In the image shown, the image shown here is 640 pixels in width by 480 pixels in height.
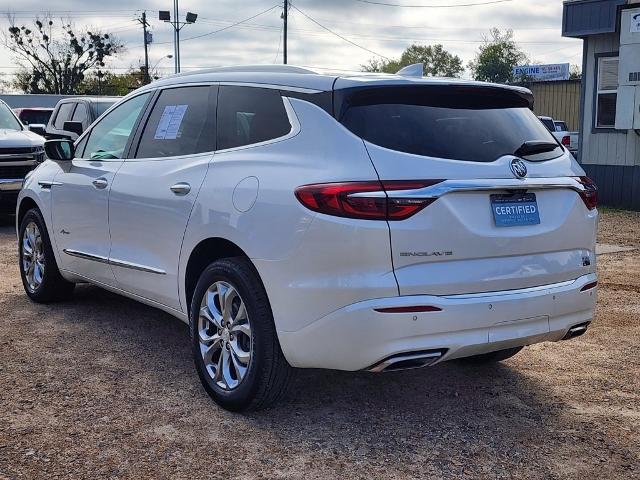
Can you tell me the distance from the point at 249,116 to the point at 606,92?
12.9 m

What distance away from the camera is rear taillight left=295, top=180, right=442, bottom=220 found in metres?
3.62

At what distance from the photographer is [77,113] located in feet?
46.8

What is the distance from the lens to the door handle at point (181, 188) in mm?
4582

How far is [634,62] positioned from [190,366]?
11896 millimetres

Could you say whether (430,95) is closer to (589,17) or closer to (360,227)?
(360,227)

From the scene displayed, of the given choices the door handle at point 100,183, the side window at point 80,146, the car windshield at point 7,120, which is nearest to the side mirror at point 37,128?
the car windshield at point 7,120

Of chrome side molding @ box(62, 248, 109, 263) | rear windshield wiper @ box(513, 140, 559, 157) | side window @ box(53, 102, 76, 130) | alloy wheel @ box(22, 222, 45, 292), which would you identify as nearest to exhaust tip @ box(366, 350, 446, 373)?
rear windshield wiper @ box(513, 140, 559, 157)

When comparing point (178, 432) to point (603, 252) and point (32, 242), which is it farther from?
point (603, 252)

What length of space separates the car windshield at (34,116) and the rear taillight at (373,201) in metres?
18.1

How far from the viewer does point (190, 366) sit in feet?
16.6

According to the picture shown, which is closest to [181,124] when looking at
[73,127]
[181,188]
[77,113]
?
[181,188]

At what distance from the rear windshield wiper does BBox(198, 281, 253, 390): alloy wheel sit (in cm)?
158

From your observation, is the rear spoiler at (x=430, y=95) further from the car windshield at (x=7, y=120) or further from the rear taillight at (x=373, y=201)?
the car windshield at (x=7, y=120)

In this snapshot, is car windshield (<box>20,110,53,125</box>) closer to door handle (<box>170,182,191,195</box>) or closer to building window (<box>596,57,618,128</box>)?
building window (<box>596,57,618,128</box>)
